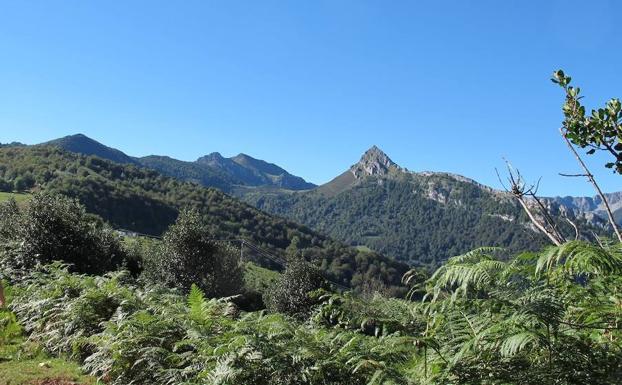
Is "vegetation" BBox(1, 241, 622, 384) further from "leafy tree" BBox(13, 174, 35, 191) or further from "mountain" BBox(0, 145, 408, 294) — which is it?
"leafy tree" BBox(13, 174, 35, 191)

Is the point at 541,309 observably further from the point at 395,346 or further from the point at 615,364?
the point at 395,346

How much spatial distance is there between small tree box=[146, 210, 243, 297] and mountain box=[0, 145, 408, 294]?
3158 inches

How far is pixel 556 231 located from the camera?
11.7ft

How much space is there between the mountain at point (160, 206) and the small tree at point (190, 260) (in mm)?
80224

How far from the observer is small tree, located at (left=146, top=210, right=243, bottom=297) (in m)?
24.2

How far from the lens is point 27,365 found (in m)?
7.38

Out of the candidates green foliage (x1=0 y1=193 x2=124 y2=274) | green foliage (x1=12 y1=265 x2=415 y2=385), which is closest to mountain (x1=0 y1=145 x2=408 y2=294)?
green foliage (x1=0 y1=193 x2=124 y2=274)

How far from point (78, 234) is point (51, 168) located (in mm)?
115675

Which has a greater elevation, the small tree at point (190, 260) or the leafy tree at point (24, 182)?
the leafy tree at point (24, 182)

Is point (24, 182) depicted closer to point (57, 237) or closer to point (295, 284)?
point (295, 284)

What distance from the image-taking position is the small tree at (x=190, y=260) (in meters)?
24.2

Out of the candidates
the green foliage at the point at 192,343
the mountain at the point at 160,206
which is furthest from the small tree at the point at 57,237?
the mountain at the point at 160,206

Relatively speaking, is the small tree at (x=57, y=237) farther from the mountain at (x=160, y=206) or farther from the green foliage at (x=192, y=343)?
the mountain at (x=160, y=206)

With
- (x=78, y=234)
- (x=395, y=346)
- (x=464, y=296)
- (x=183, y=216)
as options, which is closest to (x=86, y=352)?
(x=395, y=346)
